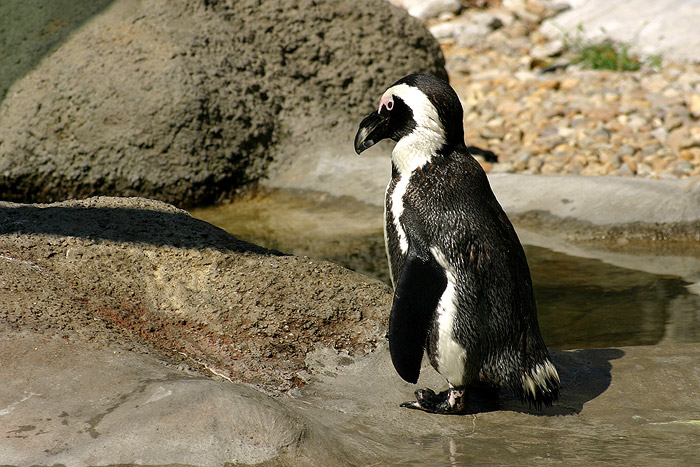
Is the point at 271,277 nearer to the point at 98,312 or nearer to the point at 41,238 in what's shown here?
the point at 98,312

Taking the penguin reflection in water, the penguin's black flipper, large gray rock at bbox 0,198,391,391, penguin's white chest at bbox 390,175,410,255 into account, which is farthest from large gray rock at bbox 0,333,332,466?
penguin's white chest at bbox 390,175,410,255

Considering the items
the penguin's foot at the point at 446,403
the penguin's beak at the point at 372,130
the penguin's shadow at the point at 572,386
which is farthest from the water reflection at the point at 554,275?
the penguin's beak at the point at 372,130

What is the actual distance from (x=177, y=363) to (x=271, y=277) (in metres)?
0.64

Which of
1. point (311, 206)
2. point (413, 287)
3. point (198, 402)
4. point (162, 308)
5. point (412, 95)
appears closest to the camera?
point (198, 402)

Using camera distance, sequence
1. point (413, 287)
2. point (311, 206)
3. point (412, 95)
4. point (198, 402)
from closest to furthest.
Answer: point (198, 402)
point (413, 287)
point (412, 95)
point (311, 206)

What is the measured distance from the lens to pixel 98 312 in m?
3.03

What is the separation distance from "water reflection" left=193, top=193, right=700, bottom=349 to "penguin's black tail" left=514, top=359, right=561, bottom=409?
834mm

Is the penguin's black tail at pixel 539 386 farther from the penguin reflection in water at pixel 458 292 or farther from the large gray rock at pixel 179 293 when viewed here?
the large gray rock at pixel 179 293

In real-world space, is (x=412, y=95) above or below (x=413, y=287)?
→ above

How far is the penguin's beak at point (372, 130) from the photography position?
3.17 metres

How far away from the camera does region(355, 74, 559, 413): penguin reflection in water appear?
9.18ft

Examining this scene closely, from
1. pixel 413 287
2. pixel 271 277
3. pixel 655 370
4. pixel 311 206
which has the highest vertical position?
pixel 413 287

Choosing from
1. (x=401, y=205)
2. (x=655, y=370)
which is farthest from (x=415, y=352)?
(x=655, y=370)

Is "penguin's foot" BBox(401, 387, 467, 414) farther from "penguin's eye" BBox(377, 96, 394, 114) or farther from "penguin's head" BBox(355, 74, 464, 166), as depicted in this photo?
"penguin's eye" BBox(377, 96, 394, 114)
